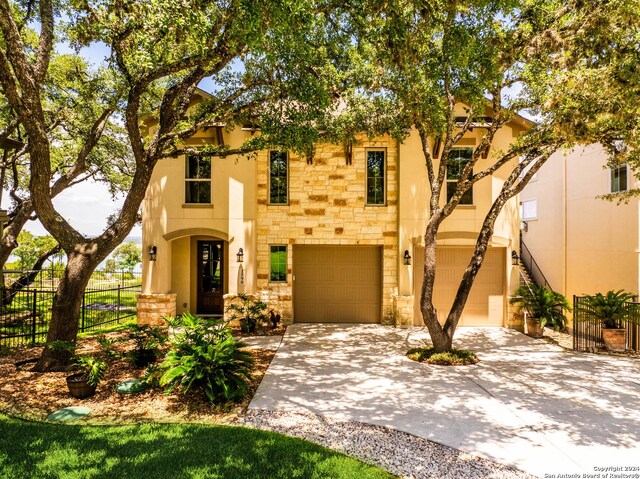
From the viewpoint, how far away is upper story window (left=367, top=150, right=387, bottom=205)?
1171 centimetres

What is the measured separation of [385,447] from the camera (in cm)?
435

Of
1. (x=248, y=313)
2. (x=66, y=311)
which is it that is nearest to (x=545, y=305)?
(x=248, y=313)

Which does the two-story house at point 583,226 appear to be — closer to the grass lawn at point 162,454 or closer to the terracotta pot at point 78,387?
the grass lawn at point 162,454

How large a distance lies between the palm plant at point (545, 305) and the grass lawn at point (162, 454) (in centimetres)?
869

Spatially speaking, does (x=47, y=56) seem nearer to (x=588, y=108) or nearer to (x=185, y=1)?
(x=185, y=1)

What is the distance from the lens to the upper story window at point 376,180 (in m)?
11.7

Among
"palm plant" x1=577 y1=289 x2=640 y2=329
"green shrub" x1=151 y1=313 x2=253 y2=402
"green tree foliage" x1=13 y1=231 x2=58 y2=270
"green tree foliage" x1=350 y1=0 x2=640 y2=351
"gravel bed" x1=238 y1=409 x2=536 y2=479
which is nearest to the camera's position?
"gravel bed" x1=238 y1=409 x2=536 y2=479

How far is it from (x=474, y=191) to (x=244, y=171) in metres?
7.12

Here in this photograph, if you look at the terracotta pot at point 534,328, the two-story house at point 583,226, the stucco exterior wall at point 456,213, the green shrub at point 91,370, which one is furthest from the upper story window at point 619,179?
the green shrub at point 91,370

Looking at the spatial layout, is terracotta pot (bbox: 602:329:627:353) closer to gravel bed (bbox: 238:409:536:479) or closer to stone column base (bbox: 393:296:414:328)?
stone column base (bbox: 393:296:414:328)

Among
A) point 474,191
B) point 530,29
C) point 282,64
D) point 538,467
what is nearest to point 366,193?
point 474,191

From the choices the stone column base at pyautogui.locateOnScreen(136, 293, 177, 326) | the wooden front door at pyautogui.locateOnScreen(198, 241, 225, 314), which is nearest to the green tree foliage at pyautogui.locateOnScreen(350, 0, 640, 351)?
the wooden front door at pyautogui.locateOnScreen(198, 241, 225, 314)

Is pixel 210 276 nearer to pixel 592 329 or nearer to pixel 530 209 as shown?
pixel 592 329

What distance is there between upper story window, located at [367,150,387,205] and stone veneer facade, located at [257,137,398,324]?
173 mm
